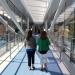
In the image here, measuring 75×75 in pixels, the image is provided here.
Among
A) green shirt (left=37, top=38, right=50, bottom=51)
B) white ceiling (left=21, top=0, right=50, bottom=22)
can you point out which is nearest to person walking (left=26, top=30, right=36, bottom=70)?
green shirt (left=37, top=38, right=50, bottom=51)

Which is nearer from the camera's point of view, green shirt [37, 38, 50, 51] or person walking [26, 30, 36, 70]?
green shirt [37, 38, 50, 51]

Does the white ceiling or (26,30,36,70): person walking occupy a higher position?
the white ceiling

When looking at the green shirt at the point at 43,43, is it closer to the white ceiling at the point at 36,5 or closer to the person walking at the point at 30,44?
the person walking at the point at 30,44

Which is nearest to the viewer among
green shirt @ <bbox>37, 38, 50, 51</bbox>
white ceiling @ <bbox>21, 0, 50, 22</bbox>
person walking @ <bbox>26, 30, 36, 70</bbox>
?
green shirt @ <bbox>37, 38, 50, 51</bbox>

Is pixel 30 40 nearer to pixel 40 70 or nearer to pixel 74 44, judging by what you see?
pixel 40 70

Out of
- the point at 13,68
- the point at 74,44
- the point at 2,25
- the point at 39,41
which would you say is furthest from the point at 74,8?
the point at 2,25

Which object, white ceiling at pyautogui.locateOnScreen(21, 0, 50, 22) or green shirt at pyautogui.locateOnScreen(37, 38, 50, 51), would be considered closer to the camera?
green shirt at pyautogui.locateOnScreen(37, 38, 50, 51)

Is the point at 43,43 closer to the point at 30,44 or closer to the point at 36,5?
the point at 30,44

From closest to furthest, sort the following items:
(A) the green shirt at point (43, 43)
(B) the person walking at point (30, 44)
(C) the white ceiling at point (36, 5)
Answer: (A) the green shirt at point (43, 43) < (B) the person walking at point (30, 44) < (C) the white ceiling at point (36, 5)

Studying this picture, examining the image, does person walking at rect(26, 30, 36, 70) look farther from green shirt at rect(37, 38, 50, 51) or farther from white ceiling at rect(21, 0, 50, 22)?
white ceiling at rect(21, 0, 50, 22)

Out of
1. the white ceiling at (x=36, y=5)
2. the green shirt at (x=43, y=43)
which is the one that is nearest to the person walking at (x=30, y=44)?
the green shirt at (x=43, y=43)

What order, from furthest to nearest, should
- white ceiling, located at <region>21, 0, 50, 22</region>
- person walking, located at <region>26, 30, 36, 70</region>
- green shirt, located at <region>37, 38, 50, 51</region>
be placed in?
white ceiling, located at <region>21, 0, 50, 22</region> < person walking, located at <region>26, 30, 36, 70</region> < green shirt, located at <region>37, 38, 50, 51</region>

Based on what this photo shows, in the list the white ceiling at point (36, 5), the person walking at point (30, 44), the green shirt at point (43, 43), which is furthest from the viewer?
the white ceiling at point (36, 5)

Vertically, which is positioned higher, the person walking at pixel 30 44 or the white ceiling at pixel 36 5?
the white ceiling at pixel 36 5
